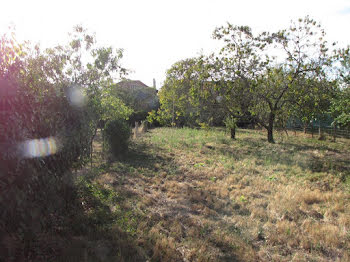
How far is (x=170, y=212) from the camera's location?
4.43m

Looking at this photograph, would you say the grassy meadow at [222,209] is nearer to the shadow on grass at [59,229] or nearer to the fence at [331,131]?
the shadow on grass at [59,229]

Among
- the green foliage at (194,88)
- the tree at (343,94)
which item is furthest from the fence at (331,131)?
the green foliage at (194,88)

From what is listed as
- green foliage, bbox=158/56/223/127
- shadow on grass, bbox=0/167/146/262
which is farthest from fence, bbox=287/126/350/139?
shadow on grass, bbox=0/167/146/262

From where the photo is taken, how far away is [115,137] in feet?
30.2

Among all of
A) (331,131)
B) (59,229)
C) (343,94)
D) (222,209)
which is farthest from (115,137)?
(331,131)

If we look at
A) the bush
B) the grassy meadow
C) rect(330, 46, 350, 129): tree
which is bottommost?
the grassy meadow

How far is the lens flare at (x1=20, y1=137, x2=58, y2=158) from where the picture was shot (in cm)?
267

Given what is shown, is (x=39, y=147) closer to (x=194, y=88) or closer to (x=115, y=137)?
(x=115, y=137)

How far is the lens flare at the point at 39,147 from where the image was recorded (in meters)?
2.67

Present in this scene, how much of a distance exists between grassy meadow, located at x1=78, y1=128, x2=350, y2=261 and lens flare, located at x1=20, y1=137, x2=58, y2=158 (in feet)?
4.31

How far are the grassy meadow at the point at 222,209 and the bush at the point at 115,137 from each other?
1.03 meters

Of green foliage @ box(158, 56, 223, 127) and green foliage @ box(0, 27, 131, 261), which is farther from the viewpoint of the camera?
green foliage @ box(158, 56, 223, 127)

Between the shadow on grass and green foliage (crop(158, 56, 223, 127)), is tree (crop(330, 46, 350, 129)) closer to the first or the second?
green foliage (crop(158, 56, 223, 127))

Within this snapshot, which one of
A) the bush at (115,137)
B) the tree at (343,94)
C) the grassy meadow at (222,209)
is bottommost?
the grassy meadow at (222,209)
